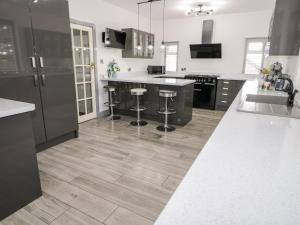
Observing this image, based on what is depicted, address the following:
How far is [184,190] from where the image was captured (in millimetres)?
609

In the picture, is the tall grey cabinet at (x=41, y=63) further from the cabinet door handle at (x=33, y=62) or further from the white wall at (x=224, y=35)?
the white wall at (x=224, y=35)

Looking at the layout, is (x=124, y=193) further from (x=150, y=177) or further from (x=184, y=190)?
(x=184, y=190)

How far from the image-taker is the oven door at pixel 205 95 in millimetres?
5375

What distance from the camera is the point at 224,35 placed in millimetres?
5508

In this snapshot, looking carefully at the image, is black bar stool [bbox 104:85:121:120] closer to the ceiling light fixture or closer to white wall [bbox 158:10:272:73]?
the ceiling light fixture

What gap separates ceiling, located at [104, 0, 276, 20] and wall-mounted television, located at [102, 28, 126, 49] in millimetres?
684

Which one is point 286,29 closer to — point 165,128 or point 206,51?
point 165,128

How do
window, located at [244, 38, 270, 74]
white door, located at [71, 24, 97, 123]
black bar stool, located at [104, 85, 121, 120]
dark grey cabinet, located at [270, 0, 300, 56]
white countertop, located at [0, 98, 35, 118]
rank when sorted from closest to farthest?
white countertop, located at [0, 98, 35, 118], dark grey cabinet, located at [270, 0, 300, 56], white door, located at [71, 24, 97, 123], black bar stool, located at [104, 85, 121, 120], window, located at [244, 38, 270, 74]

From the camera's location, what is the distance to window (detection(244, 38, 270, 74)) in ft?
17.1

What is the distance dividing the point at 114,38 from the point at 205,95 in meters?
2.95

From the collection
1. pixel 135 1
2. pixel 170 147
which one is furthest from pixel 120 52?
pixel 170 147

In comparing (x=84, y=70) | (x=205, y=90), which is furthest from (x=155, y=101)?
(x=205, y=90)

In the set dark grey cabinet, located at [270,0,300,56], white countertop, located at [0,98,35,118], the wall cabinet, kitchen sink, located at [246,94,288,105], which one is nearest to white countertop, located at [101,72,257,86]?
the wall cabinet

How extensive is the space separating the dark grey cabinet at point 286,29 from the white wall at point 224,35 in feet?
9.57
